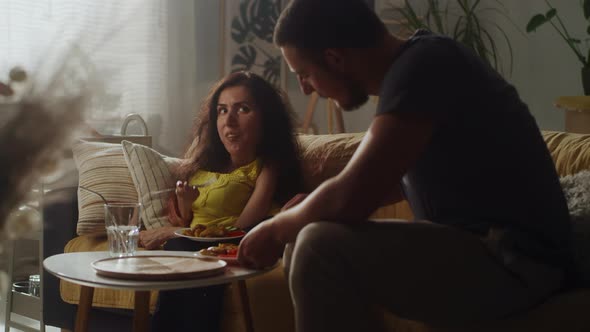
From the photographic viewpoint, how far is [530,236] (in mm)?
1352

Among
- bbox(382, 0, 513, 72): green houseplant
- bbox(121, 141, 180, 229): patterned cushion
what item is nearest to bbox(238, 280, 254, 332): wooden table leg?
bbox(121, 141, 180, 229): patterned cushion

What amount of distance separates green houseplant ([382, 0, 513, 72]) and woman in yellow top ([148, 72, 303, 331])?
1.95 m

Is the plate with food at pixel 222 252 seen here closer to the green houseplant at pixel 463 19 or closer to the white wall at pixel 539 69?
the white wall at pixel 539 69

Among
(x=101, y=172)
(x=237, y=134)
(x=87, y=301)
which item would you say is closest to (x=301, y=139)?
(x=237, y=134)

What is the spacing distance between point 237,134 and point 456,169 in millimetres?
1097

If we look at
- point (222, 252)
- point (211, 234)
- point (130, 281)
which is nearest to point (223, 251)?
point (222, 252)

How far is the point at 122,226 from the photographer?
5.72 feet

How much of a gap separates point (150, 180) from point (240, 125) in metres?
0.37

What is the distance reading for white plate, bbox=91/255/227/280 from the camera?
146 centimetres

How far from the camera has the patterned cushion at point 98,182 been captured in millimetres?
2408

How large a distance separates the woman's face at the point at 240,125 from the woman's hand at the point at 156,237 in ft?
1.01

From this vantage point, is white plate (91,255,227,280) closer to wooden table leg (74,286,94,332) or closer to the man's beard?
wooden table leg (74,286,94,332)

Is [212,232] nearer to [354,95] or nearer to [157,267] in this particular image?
[157,267]

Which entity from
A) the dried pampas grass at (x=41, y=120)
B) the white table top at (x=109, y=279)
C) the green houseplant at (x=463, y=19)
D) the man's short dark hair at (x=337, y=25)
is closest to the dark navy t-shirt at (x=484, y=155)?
the man's short dark hair at (x=337, y=25)
